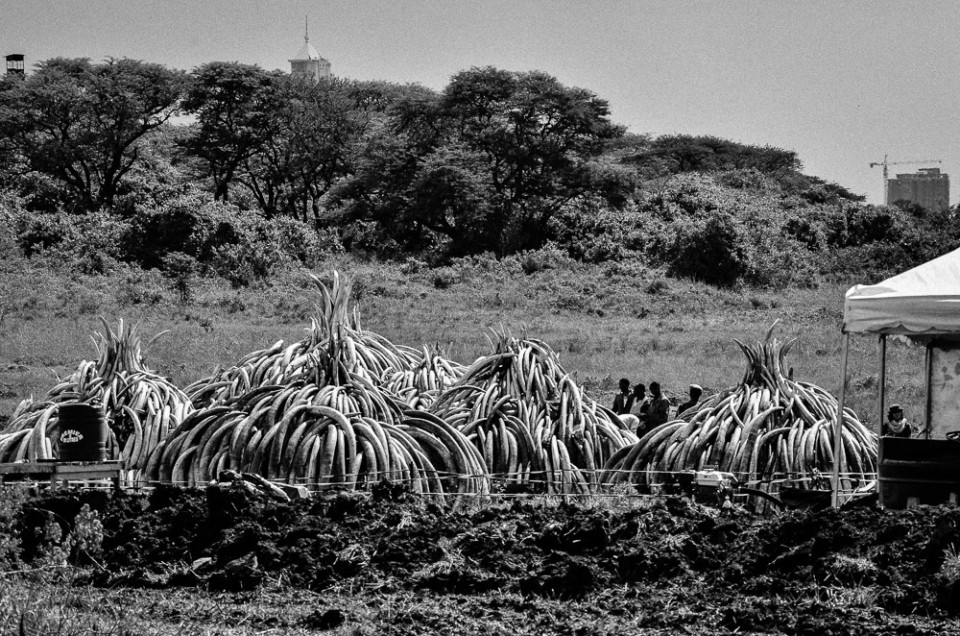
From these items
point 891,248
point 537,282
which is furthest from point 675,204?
point 537,282

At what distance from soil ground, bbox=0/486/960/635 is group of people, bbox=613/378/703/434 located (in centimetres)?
492

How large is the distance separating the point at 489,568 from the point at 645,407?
6878 mm

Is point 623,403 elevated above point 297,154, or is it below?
below

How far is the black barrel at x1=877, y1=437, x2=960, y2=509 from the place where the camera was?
7.72 meters

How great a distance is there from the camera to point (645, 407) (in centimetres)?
1347

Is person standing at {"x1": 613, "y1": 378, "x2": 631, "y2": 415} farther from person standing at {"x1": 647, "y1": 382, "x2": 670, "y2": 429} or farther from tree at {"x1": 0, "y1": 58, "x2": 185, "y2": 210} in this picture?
tree at {"x1": 0, "y1": 58, "x2": 185, "y2": 210}

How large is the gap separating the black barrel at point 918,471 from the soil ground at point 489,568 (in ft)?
2.16

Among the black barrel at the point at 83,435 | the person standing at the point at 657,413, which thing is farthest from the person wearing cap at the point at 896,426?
the black barrel at the point at 83,435

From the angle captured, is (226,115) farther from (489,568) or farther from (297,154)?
(489,568)

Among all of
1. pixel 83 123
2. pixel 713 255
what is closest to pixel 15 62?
pixel 83 123

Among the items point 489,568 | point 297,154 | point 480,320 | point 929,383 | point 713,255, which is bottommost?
point 489,568

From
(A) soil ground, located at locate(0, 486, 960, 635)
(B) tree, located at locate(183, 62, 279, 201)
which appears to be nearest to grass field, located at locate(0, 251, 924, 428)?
(B) tree, located at locate(183, 62, 279, 201)

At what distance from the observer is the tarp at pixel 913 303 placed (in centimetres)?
818

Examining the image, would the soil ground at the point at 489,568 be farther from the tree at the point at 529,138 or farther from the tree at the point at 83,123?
the tree at the point at 83,123
